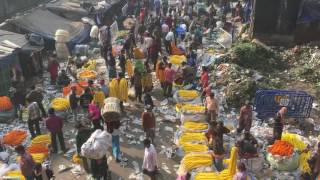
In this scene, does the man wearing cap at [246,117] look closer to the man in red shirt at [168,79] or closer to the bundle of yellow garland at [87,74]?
the man in red shirt at [168,79]

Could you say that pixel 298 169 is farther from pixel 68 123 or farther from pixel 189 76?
pixel 68 123

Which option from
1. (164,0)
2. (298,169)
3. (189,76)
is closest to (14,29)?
(189,76)

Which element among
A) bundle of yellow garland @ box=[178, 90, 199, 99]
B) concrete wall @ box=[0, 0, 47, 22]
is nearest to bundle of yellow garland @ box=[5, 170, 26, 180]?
bundle of yellow garland @ box=[178, 90, 199, 99]

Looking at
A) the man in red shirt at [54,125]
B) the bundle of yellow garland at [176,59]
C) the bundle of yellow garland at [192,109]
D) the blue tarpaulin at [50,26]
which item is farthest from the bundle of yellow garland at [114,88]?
the blue tarpaulin at [50,26]

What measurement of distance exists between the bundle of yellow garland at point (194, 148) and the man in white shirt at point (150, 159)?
1.78m

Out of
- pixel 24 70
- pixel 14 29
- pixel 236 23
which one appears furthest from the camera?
pixel 236 23

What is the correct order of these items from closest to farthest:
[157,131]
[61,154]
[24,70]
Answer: [61,154]
[157,131]
[24,70]

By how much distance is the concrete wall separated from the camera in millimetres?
24453

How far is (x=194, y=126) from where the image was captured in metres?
13.1

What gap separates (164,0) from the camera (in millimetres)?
30266

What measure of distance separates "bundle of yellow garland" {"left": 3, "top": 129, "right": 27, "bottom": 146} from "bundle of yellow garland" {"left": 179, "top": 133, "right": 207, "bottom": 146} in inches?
194

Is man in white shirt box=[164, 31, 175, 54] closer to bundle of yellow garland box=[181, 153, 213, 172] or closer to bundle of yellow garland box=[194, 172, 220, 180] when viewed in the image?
bundle of yellow garland box=[181, 153, 213, 172]

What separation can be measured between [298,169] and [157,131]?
4.58 metres

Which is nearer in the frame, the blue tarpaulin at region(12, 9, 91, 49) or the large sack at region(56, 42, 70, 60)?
the large sack at region(56, 42, 70, 60)
